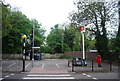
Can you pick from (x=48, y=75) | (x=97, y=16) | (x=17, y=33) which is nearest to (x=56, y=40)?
(x=17, y=33)

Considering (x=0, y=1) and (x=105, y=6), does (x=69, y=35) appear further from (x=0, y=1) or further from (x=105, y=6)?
(x=0, y=1)

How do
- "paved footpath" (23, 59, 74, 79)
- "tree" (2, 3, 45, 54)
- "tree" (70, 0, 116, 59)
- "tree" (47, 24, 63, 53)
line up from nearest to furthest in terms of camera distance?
1. "paved footpath" (23, 59, 74, 79)
2. "tree" (70, 0, 116, 59)
3. "tree" (2, 3, 45, 54)
4. "tree" (47, 24, 63, 53)

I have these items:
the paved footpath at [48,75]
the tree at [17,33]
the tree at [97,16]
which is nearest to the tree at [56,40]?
the tree at [17,33]

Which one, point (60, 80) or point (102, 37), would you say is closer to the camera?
point (60, 80)

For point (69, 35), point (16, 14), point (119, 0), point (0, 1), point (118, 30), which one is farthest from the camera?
point (69, 35)

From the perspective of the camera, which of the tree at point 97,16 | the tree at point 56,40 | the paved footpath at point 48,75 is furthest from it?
the tree at point 56,40

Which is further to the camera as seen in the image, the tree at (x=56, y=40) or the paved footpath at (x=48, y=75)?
the tree at (x=56, y=40)

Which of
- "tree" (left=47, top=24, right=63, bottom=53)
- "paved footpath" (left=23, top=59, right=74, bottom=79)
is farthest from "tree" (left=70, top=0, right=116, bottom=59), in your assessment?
"tree" (left=47, top=24, right=63, bottom=53)

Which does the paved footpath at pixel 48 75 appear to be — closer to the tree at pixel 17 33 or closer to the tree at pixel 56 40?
the tree at pixel 17 33

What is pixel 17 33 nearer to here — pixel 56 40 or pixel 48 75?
pixel 56 40

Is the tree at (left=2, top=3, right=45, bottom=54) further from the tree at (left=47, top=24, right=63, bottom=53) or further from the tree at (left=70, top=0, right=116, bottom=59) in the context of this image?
the tree at (left=70, top=0, right=116, bottom=59)

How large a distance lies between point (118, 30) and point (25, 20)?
25.2 metres

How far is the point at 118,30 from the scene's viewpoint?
27797mm

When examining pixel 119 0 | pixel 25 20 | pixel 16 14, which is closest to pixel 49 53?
pixel 25 20
